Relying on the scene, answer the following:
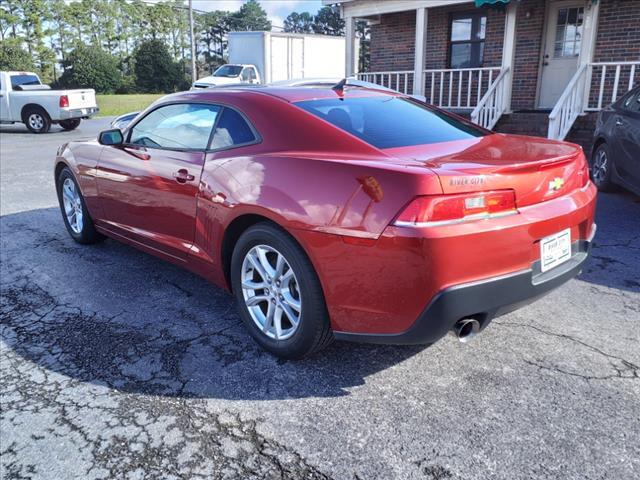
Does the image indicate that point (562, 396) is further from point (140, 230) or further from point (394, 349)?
point (140, 230)

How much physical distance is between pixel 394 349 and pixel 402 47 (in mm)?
12538

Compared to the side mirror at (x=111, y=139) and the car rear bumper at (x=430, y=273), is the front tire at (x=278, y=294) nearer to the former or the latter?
the car rear bumper at (x=430, y=273)

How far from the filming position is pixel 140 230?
4.16m

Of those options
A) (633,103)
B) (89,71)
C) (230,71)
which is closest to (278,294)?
(633,103)

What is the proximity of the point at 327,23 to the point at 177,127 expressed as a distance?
103329 mm

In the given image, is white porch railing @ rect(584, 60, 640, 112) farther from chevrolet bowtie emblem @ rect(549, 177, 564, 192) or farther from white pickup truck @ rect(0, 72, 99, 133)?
white pickup truck @ rect(0, 72, 99, 133)

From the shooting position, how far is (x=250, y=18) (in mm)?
93688

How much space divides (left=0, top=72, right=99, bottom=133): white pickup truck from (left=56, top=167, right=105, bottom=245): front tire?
1268 cm

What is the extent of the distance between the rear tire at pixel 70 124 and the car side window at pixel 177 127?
49.1 ft

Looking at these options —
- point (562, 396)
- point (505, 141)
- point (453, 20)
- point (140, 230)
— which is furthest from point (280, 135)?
point (453, 20)

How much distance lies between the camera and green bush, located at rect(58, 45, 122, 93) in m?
33.8

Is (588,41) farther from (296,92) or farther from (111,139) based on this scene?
(111,139)

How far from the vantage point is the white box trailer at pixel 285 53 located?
1114 inches

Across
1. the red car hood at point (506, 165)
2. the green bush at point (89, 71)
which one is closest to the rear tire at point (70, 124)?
the red car hood at point (506, 165)
